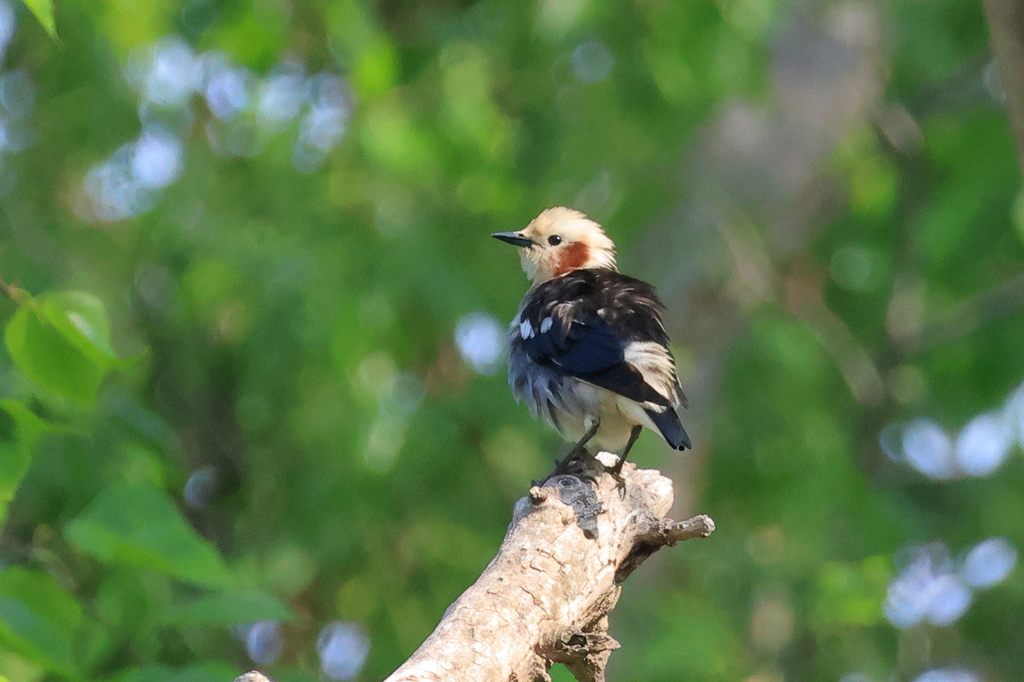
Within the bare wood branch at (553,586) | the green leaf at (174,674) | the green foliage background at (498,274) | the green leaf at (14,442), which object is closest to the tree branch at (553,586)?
the bare wood branch at (553,586)

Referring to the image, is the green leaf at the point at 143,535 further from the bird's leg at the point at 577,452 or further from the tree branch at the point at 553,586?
the bird's leg at the point at 577,452

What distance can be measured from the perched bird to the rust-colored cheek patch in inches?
22.7

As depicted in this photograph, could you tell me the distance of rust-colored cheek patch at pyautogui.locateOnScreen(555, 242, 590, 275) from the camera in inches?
230

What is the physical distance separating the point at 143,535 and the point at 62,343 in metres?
0.52

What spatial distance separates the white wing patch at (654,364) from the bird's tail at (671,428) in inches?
6.8

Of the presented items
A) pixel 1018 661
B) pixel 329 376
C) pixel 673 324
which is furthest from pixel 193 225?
pixel 1018 661

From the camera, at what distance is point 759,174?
7.65 metres

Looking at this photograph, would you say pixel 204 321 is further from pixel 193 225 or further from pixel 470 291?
pixel 470 291

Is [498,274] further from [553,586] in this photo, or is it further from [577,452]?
[553,586]

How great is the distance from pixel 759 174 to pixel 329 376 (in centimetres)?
321

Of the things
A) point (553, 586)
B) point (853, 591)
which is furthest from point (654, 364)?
point (853, 591)

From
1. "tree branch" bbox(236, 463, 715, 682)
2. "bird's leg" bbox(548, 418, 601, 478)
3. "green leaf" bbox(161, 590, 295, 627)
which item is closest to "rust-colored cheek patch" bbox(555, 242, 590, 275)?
"bird's leg" bbox(548, 418, 601, 478)

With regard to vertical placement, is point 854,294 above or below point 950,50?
above

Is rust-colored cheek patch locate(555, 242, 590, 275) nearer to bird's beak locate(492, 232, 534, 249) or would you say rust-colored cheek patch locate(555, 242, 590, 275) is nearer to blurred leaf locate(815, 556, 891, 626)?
bird's beak locate(492, 232, 534, 249)
